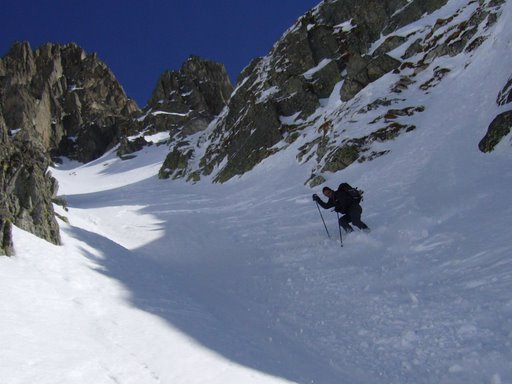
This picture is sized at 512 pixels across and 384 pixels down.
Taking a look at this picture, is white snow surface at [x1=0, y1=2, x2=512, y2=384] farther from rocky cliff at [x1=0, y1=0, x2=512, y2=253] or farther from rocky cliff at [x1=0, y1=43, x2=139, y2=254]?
rocky cliff at [x1=0, y1=43, x2=139, y2=254]

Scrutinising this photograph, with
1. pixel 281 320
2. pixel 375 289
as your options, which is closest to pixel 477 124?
pixel 375 289

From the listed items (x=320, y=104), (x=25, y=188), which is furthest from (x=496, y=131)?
(x=320, y=104)

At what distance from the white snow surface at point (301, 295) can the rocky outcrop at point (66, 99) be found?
392 feet

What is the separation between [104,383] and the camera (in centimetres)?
474

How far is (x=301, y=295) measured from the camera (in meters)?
9.74

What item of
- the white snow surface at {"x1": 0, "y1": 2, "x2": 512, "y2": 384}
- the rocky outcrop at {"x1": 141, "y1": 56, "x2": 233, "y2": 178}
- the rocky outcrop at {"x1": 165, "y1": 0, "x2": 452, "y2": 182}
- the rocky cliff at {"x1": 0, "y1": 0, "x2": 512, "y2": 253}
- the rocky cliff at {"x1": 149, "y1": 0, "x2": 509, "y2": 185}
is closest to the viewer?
the white snow surface at {"x1": 0, "y1": 2, "x2": 512, "y2": 384}

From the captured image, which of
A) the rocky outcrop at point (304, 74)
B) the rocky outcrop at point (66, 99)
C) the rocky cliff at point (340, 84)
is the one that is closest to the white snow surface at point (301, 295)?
the rocky cliff at point (340, 84)

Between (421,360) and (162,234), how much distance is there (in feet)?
46.2

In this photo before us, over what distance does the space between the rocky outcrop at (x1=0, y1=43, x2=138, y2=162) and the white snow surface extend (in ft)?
392

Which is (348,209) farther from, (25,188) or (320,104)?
(320,104)

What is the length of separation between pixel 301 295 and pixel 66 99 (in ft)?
506

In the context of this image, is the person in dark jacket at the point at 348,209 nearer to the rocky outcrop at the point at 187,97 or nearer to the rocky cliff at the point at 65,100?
the rocky cliff at the point at 65,100

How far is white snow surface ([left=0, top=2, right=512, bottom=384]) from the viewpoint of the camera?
18.7 feet

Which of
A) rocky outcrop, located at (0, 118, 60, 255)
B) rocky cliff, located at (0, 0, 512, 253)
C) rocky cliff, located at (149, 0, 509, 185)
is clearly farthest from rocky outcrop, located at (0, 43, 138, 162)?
rocky outcrop, located at (0, 118, 60, 255)
